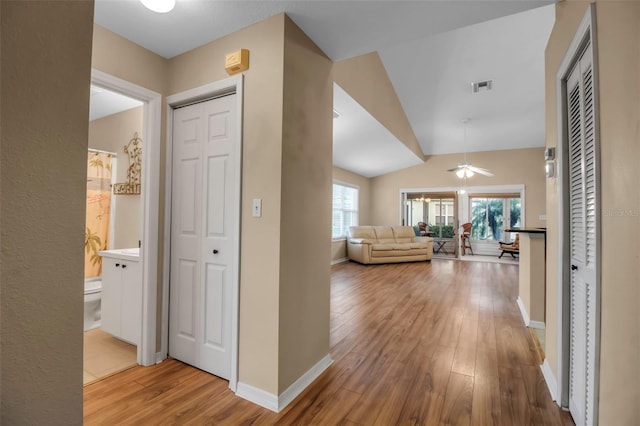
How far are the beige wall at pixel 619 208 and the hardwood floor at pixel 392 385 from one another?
74 centimetres

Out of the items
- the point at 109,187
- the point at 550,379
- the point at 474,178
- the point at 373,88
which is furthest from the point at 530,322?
the point at 474,178

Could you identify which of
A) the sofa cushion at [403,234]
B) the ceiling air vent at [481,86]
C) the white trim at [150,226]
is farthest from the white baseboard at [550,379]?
the sofa cushion at [403,234]

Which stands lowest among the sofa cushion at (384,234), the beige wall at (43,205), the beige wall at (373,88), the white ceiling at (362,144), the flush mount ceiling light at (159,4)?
the sofa cushion at (384,234)

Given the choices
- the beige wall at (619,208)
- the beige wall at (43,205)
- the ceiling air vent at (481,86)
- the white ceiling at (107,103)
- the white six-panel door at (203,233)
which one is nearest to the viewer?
the beige wall at (43,205)

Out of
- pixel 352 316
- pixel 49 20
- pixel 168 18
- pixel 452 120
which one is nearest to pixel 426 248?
pixel 452 120

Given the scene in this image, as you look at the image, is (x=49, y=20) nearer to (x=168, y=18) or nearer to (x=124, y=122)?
(x=168, y=18)

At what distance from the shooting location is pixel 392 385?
1963 millimetres

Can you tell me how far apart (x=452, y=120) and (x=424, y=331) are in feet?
15.0

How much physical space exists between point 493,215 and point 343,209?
5.20m

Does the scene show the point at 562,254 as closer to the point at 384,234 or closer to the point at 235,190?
the point at 235,190

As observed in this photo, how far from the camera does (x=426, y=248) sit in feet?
24.0

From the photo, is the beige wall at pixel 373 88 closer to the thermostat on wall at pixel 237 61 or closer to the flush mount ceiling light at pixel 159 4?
the thermostat on wall at pixel 237 61

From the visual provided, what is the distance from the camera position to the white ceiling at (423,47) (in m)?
1.73

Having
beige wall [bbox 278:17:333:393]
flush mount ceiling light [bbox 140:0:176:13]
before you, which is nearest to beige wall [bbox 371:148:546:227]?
beige wall [bbox 278:17:333:393]
